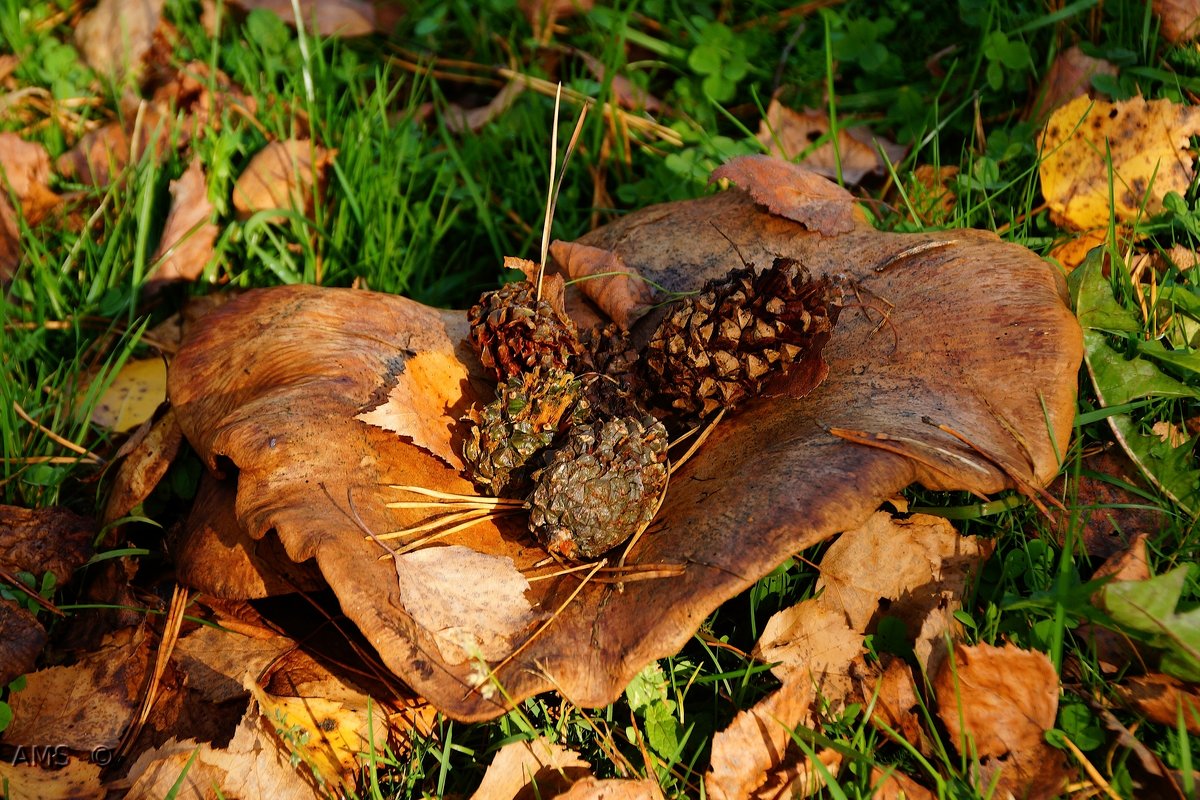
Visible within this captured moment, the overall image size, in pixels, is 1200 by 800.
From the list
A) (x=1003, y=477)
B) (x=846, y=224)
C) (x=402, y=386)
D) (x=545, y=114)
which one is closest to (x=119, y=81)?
(x=545, y=114)

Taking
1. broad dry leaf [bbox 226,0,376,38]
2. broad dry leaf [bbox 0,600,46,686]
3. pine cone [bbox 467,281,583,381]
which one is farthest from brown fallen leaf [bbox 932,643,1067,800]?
broad dry leaf [bbox 226,0,376,38]

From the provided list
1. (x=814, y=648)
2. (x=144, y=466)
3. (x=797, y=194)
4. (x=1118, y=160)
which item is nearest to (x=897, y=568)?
(x=814, y=648)

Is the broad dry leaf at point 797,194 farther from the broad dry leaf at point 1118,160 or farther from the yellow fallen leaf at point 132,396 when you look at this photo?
the yellow fallen leaf at point 132,396

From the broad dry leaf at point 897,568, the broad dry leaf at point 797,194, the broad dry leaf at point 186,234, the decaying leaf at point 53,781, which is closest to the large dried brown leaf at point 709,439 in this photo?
the broad dry leaf at point 797,194

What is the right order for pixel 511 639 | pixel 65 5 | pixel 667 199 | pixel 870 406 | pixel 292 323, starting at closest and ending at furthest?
pixel 511 639, pixel 870 406, pixel 292 323, pixel 667 199, pixel 65 5

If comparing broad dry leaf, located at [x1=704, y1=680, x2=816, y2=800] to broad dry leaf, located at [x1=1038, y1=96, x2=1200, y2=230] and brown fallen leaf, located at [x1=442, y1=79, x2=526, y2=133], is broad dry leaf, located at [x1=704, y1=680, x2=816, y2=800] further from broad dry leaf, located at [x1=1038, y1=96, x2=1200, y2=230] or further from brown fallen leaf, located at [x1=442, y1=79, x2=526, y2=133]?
brown fallen leaf, located at [x1=442, y1=79, x2=526, y2=133]

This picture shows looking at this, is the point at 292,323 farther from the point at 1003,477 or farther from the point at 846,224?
the point at 1003,477
